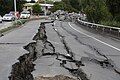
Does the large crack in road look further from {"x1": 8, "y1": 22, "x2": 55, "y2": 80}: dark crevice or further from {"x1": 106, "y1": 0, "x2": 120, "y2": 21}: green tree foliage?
{"x1": 106, "y1": 0, "x2": 120, "y2": 21}: green tree foliage

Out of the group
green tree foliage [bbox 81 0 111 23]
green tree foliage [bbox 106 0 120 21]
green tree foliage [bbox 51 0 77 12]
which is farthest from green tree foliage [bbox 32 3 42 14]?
green tree foliage [bbox 106 0 120 21]

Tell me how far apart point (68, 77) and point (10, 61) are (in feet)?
13.5

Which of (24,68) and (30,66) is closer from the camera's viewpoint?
(24,68)

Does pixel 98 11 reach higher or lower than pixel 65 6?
higher

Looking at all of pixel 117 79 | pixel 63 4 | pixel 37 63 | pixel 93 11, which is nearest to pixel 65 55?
pixel 37 63

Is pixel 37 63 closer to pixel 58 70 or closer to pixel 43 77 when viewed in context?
pixel 58 70

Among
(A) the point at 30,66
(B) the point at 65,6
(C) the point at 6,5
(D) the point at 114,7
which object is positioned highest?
(A) the point at 30,66

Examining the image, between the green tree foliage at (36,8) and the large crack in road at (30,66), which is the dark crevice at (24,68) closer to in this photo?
the large crack in road at (30,66)

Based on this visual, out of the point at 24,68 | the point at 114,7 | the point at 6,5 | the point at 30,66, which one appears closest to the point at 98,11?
the point at 114,7

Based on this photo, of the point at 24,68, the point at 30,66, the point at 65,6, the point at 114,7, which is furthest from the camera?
the point at 65,6

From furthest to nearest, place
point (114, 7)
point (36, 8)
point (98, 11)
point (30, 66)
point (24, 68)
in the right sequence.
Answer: point (36, 8), point (98, 11), point (114, 7), point (30, 66), point (24, 68)

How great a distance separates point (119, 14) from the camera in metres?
A: 41.0

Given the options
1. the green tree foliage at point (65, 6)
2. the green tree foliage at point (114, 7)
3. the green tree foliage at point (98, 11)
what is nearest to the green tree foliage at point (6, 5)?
the green tree foliage at point (98, 11)

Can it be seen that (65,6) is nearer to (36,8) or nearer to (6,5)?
(36,8)
